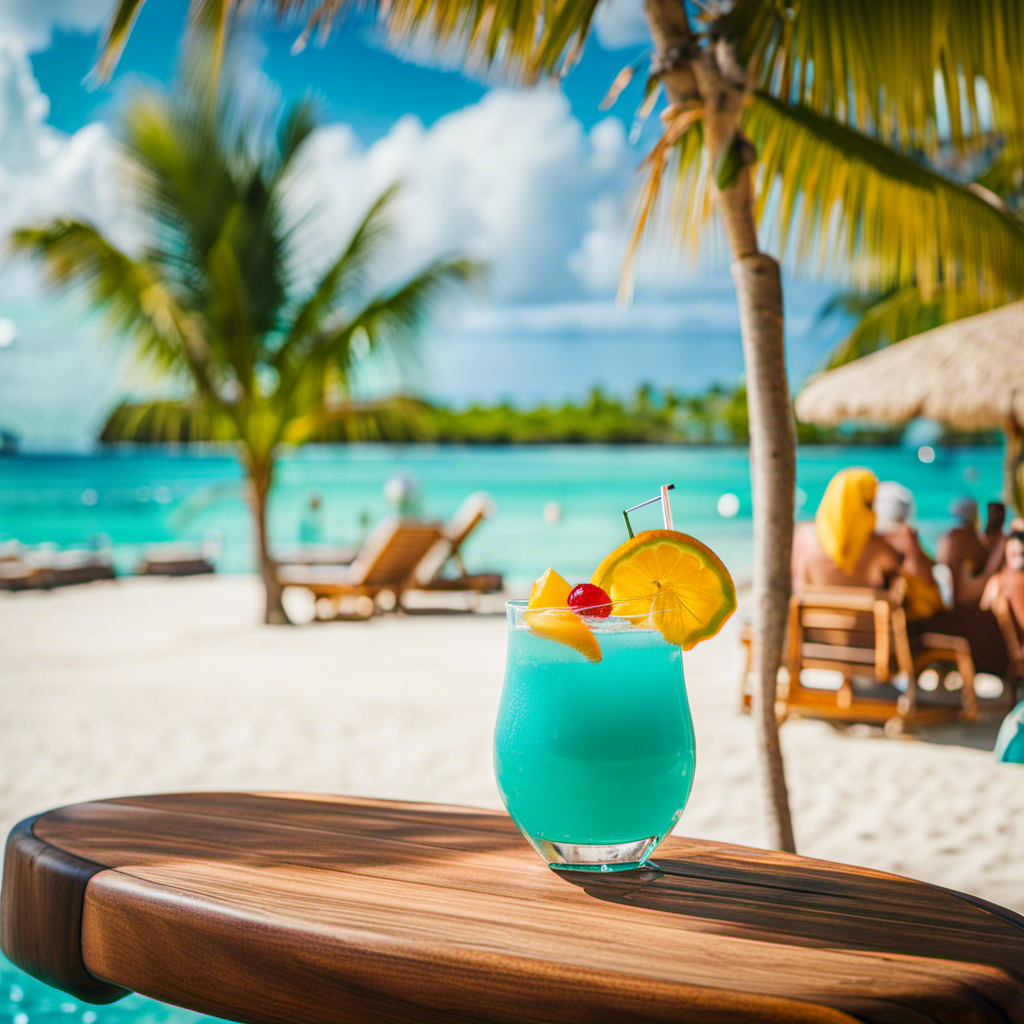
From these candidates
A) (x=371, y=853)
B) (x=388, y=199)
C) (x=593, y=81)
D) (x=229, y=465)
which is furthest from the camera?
(x=229, y=465)

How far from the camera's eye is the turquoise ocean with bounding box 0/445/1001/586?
2284 cm

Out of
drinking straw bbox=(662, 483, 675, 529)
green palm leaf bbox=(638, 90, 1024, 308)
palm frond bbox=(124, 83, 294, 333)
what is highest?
palm frond bbox=(124, 83, 294, 333)

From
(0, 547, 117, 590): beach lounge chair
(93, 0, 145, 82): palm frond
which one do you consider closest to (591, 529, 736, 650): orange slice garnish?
(93, 0, 145, 82): palm frond

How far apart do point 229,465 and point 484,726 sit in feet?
214

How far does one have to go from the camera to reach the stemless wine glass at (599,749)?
91cm

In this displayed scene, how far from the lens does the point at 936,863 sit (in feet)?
9.64

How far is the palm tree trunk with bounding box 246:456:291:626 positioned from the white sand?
0.86 meters

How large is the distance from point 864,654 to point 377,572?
210 inches

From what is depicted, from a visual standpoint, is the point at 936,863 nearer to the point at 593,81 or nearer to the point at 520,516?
the point at 520,516

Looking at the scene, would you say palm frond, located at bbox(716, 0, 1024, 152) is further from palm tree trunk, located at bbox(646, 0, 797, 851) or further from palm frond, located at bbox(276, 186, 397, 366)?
palm frond, located at bbox(276, 186, 397, 366)

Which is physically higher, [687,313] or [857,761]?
[687,313]

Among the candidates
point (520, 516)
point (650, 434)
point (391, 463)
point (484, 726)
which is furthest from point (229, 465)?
point (484, 726)

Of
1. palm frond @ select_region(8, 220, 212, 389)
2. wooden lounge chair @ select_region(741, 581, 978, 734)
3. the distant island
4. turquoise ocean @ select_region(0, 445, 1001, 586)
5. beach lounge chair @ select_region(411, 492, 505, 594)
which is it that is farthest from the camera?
the distant island

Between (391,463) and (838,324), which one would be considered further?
(391,463)
